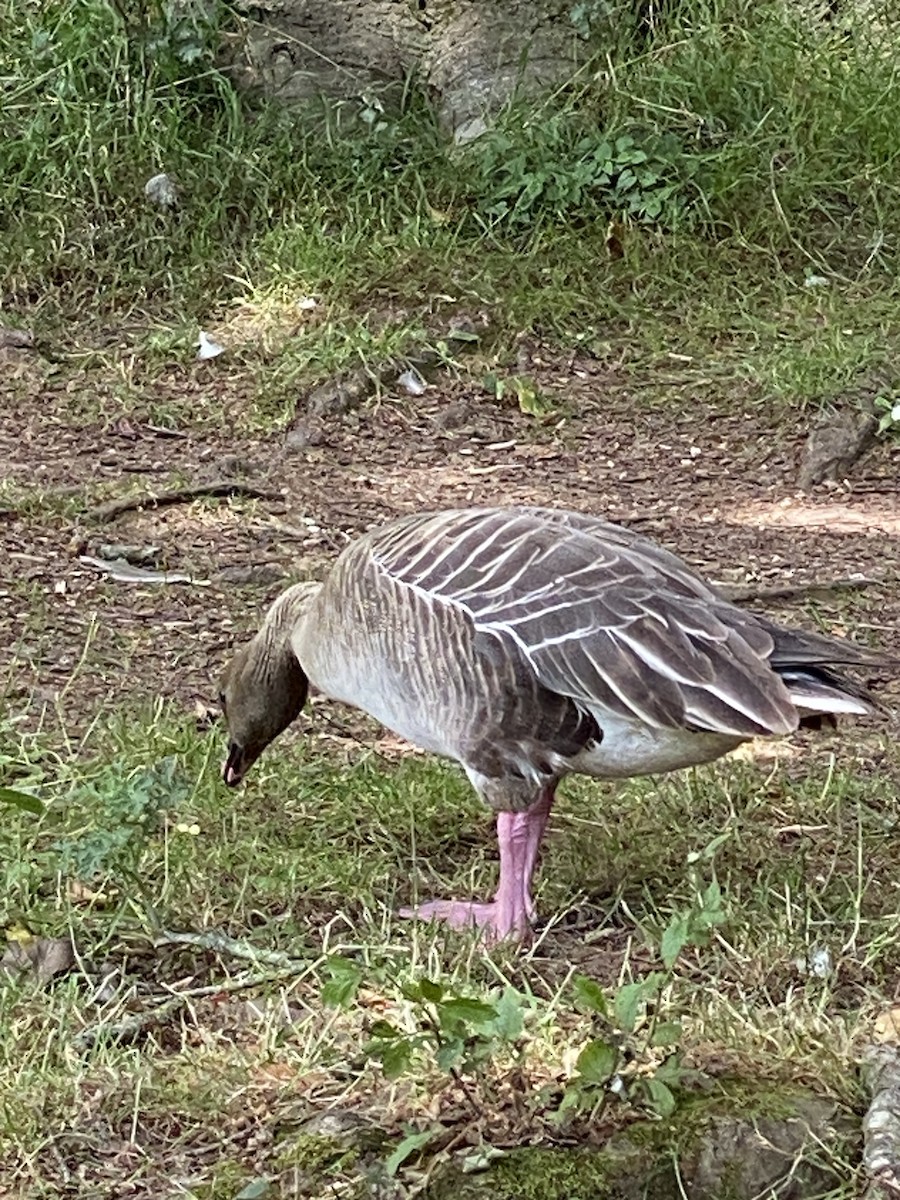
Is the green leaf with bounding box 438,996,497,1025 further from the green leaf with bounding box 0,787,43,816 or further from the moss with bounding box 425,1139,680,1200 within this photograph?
the green leaf with bounding box 0,787,43,816

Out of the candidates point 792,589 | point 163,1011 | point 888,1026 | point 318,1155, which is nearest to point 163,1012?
point 163,1011

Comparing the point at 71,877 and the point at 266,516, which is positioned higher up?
the point at 71,877

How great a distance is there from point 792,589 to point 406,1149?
8.87 ft

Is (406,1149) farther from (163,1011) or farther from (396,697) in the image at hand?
(396,697)

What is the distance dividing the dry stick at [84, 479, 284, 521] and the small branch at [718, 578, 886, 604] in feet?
5.11

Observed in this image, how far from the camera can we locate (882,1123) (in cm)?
246

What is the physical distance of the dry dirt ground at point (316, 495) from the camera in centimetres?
465

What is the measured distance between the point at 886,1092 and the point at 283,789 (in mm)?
1591

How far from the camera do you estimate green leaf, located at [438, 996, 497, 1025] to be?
247 centimetres

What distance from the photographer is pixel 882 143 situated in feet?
22.8

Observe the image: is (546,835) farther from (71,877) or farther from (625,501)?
(625,501)

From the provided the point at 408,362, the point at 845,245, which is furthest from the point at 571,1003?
the point at 845,245

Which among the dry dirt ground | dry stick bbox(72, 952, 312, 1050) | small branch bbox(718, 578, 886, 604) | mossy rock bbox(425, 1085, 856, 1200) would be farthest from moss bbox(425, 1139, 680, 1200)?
small branch bbox(718, 578, 886, 604)

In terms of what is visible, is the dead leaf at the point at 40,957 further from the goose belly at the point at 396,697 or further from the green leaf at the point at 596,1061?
the green leaf at the point at 596,1061
